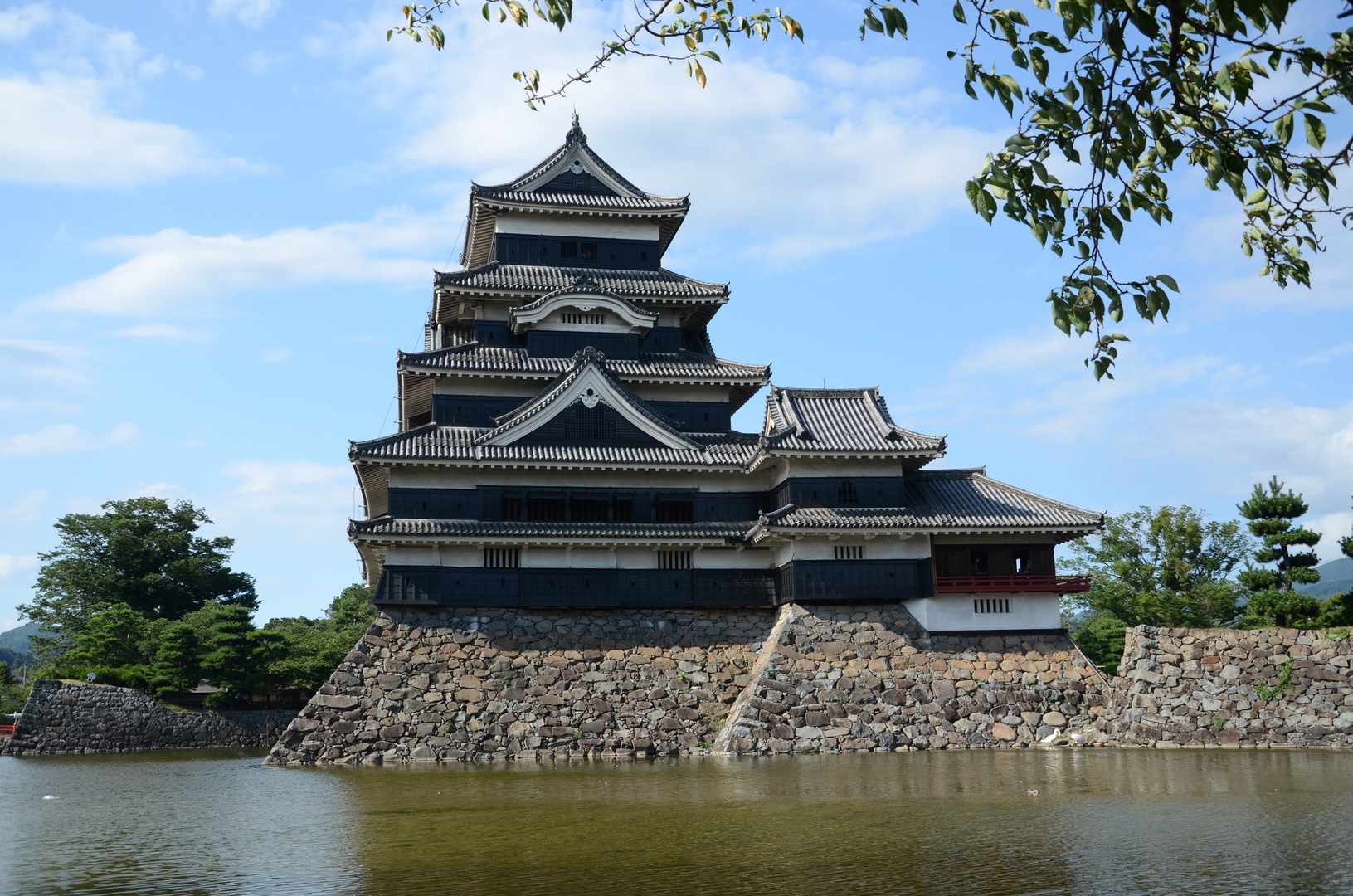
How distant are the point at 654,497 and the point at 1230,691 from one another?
53.8 ft

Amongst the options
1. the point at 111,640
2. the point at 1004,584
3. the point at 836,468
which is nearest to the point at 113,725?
the point at 111,640

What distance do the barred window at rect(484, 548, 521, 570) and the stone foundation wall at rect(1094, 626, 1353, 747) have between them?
53.5ft

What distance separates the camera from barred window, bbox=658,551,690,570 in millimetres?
31797

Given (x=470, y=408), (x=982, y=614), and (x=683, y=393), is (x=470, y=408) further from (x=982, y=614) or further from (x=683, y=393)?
(x=982, y=614)

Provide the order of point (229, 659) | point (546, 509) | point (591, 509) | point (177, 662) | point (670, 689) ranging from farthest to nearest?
point (177, 662)
point (229, 659)
point (591, 509)
point (546, 509)
point (670, 689)

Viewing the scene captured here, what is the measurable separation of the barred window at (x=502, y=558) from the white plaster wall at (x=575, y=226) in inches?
485

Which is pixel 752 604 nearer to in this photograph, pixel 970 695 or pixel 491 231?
pixel 970 695

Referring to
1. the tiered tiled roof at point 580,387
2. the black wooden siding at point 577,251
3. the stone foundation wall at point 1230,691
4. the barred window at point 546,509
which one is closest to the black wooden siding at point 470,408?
the tiered tiled roof at point 580,387

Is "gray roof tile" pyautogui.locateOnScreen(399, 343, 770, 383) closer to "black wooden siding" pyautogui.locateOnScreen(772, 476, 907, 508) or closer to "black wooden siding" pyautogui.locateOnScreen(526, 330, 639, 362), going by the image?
"black wooden siding" pyautogui.locateOnScreen(526, 330, 639, 362)

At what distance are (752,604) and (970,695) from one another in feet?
21.8

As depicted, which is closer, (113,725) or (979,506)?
(979,506)

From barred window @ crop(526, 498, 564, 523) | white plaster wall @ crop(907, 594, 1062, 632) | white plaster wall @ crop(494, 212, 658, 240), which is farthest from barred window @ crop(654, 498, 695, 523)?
white plaster wall @ crop(494, 212, 658, 240)

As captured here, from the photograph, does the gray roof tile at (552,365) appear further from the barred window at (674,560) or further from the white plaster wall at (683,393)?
the barred window at (674,560)

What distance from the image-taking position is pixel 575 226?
3809 centimetres
